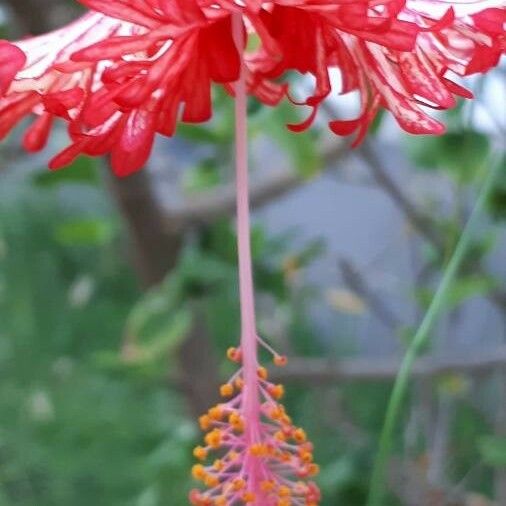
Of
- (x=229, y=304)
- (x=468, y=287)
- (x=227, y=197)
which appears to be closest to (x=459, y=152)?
(x=468, y=287)

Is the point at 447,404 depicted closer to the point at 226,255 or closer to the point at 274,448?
the point at 226,255

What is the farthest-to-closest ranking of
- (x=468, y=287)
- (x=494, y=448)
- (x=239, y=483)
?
(x=468, y=287), (x=494, y=448), (x=239, y=483)

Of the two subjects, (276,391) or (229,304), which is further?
(229,304)

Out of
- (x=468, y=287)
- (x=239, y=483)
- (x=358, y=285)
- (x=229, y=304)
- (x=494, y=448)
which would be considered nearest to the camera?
(x=239, y=483)

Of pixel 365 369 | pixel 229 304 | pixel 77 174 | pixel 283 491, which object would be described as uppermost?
pixel 283 491

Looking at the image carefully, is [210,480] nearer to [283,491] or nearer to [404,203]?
[283,491]

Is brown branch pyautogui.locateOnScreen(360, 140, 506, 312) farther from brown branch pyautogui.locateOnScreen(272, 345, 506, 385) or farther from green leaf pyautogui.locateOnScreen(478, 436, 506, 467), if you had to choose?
green leaf pyautogui.locateOnScreen(478, 436, 506, 467)

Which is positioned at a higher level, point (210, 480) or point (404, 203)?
point (210, 480)

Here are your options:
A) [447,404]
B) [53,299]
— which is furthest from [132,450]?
[447,404]
